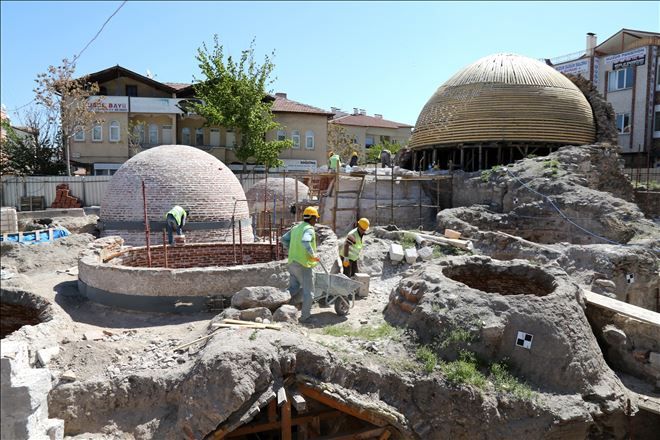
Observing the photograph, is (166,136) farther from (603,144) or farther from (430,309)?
(430,309)

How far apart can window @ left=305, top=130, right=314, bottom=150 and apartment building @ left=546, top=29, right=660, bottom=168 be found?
711 inches

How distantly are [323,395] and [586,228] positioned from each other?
1259cm

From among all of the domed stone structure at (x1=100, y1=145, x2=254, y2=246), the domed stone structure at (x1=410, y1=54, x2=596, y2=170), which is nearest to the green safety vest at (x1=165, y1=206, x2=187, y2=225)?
the domed stone structure at (x1=100, y1=145, x2=254, y2=246)

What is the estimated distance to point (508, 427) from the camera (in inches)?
270

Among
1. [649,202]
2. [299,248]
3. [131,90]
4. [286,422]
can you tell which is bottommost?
[286,422]

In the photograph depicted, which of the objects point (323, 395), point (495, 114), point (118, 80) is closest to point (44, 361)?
point (323, 395)

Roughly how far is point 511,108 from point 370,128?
2585cm

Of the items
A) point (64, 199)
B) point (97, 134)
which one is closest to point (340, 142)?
point (97, 134)

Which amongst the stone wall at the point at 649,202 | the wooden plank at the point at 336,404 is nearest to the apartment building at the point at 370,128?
the stone wall at the point at 649,202

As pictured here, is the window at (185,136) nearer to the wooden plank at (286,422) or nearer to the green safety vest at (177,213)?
the green safety vest at (177,213)

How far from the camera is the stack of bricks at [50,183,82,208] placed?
2230cm

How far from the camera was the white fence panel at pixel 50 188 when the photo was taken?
76.0ft

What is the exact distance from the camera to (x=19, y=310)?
26.7 ft

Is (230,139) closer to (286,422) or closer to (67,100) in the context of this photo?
(67,100)
